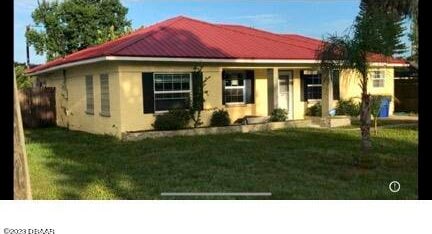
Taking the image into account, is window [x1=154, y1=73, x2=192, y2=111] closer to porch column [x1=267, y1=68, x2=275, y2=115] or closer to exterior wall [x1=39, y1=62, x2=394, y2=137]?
exterior wall [x1=39, y1=62, x2=394, y2=137]

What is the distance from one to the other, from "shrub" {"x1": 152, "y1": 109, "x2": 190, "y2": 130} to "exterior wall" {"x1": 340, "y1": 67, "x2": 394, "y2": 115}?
4353 mm

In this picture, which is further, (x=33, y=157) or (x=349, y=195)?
(x=33, y=157)

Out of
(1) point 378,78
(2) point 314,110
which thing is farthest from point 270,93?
(1) point 378,78

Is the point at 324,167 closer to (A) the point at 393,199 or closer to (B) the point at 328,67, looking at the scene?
(B) the point at 328,67

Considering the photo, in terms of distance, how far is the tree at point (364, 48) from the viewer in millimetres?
3814

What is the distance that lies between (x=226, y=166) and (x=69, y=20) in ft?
7.77

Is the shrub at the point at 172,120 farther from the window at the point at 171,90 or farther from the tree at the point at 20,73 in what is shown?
the tree at the point at 20,73

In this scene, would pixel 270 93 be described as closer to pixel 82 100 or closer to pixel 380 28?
pixel 82 100

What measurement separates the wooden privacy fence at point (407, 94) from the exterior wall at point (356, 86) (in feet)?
0.84

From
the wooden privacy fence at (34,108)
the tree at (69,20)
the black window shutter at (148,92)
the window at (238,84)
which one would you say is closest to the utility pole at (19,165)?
the tree at (69,20)

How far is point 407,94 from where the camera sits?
3.17 m

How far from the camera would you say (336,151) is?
4.50m
